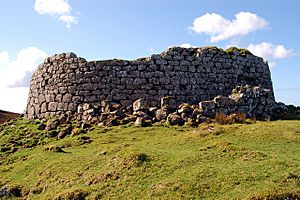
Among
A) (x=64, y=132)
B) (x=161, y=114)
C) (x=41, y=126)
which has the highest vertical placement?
(x=161, y=114)

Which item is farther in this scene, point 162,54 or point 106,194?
point 162,54

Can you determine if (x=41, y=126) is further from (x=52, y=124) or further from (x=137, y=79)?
(x=137, y=79)

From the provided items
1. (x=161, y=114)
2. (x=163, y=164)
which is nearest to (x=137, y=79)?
(x=161, y=114)

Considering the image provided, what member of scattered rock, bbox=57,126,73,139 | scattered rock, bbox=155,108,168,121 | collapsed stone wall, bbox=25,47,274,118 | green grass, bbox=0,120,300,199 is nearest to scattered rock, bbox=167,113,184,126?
scattered rock, bbox=155,108,168,121

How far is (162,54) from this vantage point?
75.6 feet

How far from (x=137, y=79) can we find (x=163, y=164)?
1085 cm

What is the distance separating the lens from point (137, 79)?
73.2 ft

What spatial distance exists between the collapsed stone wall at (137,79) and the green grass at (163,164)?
408 cm

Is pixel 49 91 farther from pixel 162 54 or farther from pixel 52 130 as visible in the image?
pixel 162 54

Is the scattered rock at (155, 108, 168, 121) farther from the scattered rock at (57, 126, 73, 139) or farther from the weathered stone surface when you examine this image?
the scattered rock at (57, 126, 73, 139)

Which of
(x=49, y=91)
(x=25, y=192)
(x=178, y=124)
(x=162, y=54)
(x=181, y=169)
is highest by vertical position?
(x=162, y=54)

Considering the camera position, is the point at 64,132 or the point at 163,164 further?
the point at 64,132

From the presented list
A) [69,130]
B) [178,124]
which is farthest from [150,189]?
[69,130]

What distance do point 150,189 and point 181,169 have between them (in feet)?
4.84
